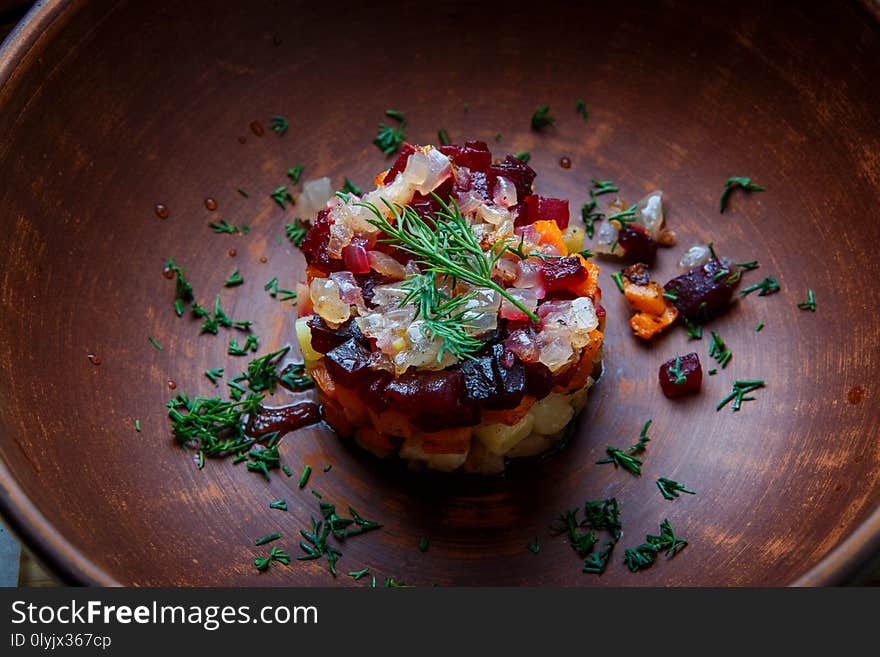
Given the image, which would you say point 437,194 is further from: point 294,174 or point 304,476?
point 304,476

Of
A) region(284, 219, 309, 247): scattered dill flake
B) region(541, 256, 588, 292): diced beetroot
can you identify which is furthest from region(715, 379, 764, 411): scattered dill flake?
region(284, 219, 309, 247): scattered dill flake

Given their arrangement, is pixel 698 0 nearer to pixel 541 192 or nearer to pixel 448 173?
pixel 541 192

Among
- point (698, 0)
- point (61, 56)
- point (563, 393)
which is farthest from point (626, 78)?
point (61, 56)

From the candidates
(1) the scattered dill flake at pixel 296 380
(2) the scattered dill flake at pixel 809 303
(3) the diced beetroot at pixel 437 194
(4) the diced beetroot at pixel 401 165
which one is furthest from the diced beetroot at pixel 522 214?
(2) the scattered dill flake at pixel 809 303

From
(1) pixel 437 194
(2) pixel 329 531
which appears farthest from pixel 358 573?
(1) pixel 437 194

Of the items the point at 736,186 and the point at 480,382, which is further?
the point at 736,186

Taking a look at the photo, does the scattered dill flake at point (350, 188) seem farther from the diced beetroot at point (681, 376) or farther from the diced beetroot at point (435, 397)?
the diced beetroot at point (681, 376)

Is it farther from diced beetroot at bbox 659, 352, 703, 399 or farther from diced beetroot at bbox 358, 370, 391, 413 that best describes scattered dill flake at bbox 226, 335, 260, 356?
diced beetroot at bbox 659, 352, 703, 399
